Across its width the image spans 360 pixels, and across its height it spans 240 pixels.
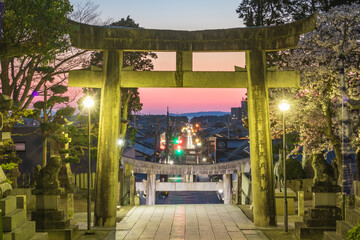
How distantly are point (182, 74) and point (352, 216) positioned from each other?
7.92 meters

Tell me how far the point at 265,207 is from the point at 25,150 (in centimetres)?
2246

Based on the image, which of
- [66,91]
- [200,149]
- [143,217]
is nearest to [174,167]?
[66,91]

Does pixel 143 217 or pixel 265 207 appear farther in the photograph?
pixel 143 217

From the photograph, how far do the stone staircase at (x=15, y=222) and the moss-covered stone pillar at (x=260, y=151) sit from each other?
757 cm

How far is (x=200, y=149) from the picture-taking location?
82.3 metres

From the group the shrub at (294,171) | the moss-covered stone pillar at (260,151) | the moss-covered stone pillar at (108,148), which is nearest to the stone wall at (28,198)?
the moss-covered stone pillar at (108,148)

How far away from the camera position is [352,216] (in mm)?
10008

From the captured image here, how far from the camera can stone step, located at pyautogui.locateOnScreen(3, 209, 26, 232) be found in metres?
9.02

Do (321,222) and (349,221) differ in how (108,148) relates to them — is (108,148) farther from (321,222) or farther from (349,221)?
(349,221)

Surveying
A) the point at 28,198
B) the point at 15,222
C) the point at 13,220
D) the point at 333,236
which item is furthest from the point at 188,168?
the point at 13,220

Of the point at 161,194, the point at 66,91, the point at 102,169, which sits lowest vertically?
the point at 161,194

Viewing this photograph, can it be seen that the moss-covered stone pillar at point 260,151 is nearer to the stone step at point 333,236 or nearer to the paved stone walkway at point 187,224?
the paved stone walkway at point 187,224

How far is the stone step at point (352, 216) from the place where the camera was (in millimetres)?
9703

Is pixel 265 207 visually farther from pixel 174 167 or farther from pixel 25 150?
pixel 25 150
